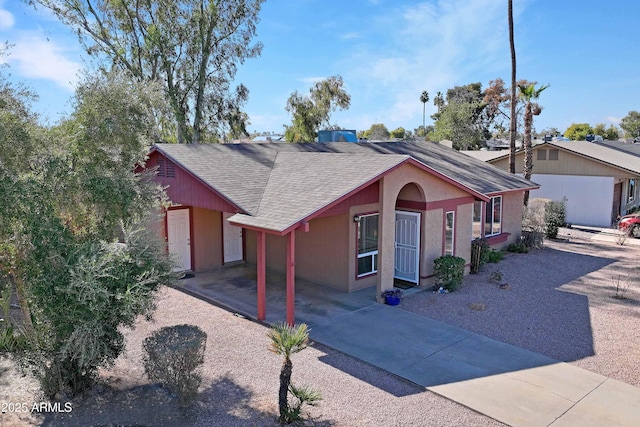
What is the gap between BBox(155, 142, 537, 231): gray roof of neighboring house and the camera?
11070mm

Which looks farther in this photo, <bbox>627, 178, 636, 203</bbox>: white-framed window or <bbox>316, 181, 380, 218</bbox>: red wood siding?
<bbox>627, 178, 636, 203</bbox>: white-framed window

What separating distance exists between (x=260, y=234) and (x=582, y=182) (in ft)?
71.8

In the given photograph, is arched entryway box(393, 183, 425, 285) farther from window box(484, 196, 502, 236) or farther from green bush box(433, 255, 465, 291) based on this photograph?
window box(484, 196, 502, 236)

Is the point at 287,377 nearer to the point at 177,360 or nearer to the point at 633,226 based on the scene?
the point at 177,360

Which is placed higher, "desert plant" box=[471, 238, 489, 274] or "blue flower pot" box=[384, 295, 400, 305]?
"desert plant" box=[471, 238, 489, 274]

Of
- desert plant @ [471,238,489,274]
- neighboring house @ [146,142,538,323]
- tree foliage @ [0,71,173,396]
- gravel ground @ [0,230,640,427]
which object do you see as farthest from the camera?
desert plant @ [471,238,489,274]

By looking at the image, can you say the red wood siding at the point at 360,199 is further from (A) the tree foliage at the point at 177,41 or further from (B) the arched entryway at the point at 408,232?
(A) the tree foliage at the point at 177,41

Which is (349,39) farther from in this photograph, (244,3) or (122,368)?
(122,368)

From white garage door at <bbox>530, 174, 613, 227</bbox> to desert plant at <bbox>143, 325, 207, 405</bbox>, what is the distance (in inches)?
978

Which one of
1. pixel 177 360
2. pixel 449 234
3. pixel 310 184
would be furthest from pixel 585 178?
pixel 177 360

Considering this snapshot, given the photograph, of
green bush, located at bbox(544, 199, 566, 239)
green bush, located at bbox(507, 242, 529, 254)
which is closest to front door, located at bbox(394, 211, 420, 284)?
green bush, located at bbox(507, 242, 529, 254)

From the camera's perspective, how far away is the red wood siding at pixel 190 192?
1246 centimetres

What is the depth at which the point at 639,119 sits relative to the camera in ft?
280

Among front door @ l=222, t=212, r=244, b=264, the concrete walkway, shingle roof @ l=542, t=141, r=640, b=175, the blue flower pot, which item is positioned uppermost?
shingle roof @ l=542, t=141, r=640, b=175
